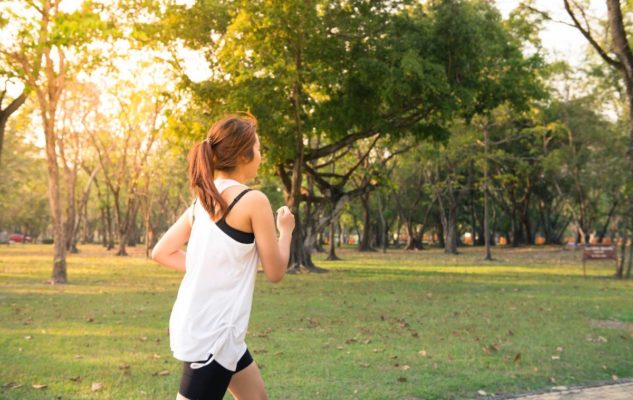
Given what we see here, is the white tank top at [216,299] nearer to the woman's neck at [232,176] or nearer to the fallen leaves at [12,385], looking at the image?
the woman's neck at [232,176]

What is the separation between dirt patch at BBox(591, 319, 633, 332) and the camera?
458 inches

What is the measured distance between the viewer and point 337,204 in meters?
28.8

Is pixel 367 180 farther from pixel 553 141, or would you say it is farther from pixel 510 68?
pixel 553 141

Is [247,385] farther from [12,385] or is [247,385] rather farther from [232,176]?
[12,385]

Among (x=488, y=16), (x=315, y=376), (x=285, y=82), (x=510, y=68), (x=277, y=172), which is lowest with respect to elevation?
(x=315, y=376)

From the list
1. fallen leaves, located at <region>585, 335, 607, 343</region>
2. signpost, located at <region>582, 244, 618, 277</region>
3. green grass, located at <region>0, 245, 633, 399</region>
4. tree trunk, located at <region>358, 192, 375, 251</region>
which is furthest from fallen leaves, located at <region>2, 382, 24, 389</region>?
tree trunk, located at <region>358, 192, 375, 251</region>

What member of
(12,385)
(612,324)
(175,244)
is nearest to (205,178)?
(175,244)

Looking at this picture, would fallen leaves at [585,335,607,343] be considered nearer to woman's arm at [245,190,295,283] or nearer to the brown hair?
woman's arm at [245,190,295,283]

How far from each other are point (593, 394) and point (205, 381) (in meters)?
4.98

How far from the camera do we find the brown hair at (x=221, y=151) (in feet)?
9.70

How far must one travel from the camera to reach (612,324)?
12055 millimetres

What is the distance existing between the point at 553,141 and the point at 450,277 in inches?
1028

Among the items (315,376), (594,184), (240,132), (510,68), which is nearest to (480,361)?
(315,376)

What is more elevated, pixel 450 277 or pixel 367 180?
pixel 367 180
